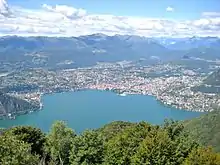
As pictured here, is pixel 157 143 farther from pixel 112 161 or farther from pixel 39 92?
pixel 39 92

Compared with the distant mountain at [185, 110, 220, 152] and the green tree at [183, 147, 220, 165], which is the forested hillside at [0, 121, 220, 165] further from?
the distant mountain at [185, 110, 220, 152]

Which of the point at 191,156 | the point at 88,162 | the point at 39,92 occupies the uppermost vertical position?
the point at 191,156

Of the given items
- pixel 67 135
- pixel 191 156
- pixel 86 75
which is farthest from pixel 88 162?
pixel 86 75

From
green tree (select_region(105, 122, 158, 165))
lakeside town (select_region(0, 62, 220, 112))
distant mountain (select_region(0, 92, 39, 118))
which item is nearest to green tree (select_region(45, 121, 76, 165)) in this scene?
green tree (select_region(105, 122, 158, 165))

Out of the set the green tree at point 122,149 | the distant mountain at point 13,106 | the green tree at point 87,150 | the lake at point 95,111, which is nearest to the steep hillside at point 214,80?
the lake at point 95,111

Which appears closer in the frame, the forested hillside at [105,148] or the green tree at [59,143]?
the forested hillside at [105,148]

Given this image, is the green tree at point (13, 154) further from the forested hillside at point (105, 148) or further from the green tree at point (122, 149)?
the green tree at point (122, 149)

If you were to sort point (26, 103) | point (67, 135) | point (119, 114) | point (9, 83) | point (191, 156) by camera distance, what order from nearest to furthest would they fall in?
point (191, 156)
point (67, 135)
point (119, 114)
point (26, 103)
point (9, 83)

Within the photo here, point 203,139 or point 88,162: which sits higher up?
point 88,162
